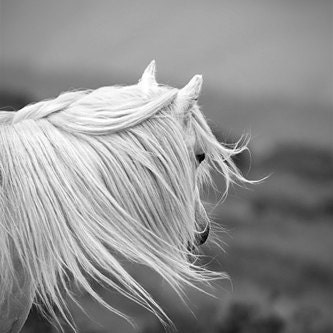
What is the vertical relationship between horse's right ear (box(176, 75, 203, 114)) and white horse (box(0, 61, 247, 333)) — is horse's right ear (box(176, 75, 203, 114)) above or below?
above

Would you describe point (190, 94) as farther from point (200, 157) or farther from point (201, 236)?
point (201, 236)

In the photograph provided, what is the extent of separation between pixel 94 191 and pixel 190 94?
15cm

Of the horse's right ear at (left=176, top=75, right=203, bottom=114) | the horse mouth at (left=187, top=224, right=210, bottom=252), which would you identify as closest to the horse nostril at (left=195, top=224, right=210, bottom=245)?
the horse mouth at (left=187, top=224, right=210, bottom=252)

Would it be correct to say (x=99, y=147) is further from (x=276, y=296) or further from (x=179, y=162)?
(x=276, y=296)

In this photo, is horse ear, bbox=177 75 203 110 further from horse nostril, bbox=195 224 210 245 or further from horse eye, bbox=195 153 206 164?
horse nostril, bbox=195 224 210 245

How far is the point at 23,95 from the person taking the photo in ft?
4.72

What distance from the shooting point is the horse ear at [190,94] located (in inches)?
23.0

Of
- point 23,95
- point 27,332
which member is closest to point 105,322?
point 27,332

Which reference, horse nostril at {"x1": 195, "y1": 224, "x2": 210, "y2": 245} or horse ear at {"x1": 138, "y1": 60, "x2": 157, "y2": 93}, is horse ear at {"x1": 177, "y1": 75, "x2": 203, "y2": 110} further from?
horse nostril at {"x1": 195, "y1": 224, "x2": 210, "y2": 245}

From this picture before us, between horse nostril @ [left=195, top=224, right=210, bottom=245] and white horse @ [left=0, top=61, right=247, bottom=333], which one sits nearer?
white horse @ [left=0, top=61, right=247, bottom=333]

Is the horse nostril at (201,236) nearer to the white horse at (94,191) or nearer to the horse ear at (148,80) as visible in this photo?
the white horse at (94,191)

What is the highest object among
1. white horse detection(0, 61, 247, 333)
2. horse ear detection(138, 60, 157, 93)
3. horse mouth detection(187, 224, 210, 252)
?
horse ear detection(138, 60, 157, 93)

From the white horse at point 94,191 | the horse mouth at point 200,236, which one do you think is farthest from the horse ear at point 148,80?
the horse mouth at point 200,236

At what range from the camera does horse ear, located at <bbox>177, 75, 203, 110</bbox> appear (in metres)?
0.58
